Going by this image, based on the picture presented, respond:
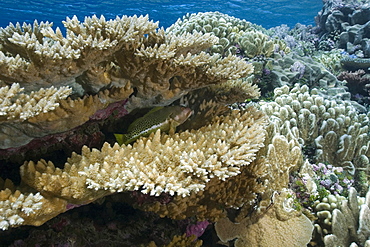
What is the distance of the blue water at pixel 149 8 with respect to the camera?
93.0ft

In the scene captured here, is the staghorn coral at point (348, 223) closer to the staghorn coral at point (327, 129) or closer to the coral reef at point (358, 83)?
the staghorn coral at point (327, 129)

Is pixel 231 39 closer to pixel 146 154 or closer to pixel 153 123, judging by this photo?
pixel 153 123

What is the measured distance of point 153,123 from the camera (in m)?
2.29

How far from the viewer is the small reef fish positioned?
2.25 metres

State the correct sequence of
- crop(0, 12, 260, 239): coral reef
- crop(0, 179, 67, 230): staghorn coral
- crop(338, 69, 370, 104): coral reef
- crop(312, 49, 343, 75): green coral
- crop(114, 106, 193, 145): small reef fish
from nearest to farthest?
crop(0, 179, 67, 230): staghorn coral, crop(0, 12, 260, 239): coral reef, crop(114, 106, 193, 145): small reef fish, crop(338, 69, 370, 104): coral reef, crop(312, 49, 343, 75): green coral

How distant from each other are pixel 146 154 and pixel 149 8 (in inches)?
1422

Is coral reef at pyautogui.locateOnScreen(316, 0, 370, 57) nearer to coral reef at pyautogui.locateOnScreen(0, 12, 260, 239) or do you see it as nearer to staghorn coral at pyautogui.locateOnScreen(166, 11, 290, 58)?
Answer: staghorn coral at pyautogui.locateOnScreen(166, 11, 290, 58)

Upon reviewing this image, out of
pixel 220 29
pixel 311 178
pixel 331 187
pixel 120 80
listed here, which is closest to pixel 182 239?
pixel 120 80

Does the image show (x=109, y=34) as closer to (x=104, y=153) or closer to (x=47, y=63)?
(x=47, y=63)

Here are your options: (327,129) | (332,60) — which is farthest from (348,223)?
(332,60)

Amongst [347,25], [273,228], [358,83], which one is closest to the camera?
[273,228]

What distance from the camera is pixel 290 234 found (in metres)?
2.82

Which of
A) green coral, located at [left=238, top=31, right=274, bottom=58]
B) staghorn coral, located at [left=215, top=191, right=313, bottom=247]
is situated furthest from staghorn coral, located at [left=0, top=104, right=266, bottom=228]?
green coral, located at [left=238, top=31, right=274, bottom=58]

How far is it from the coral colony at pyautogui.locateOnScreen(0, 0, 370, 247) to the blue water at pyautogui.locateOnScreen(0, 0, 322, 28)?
99.0ft
